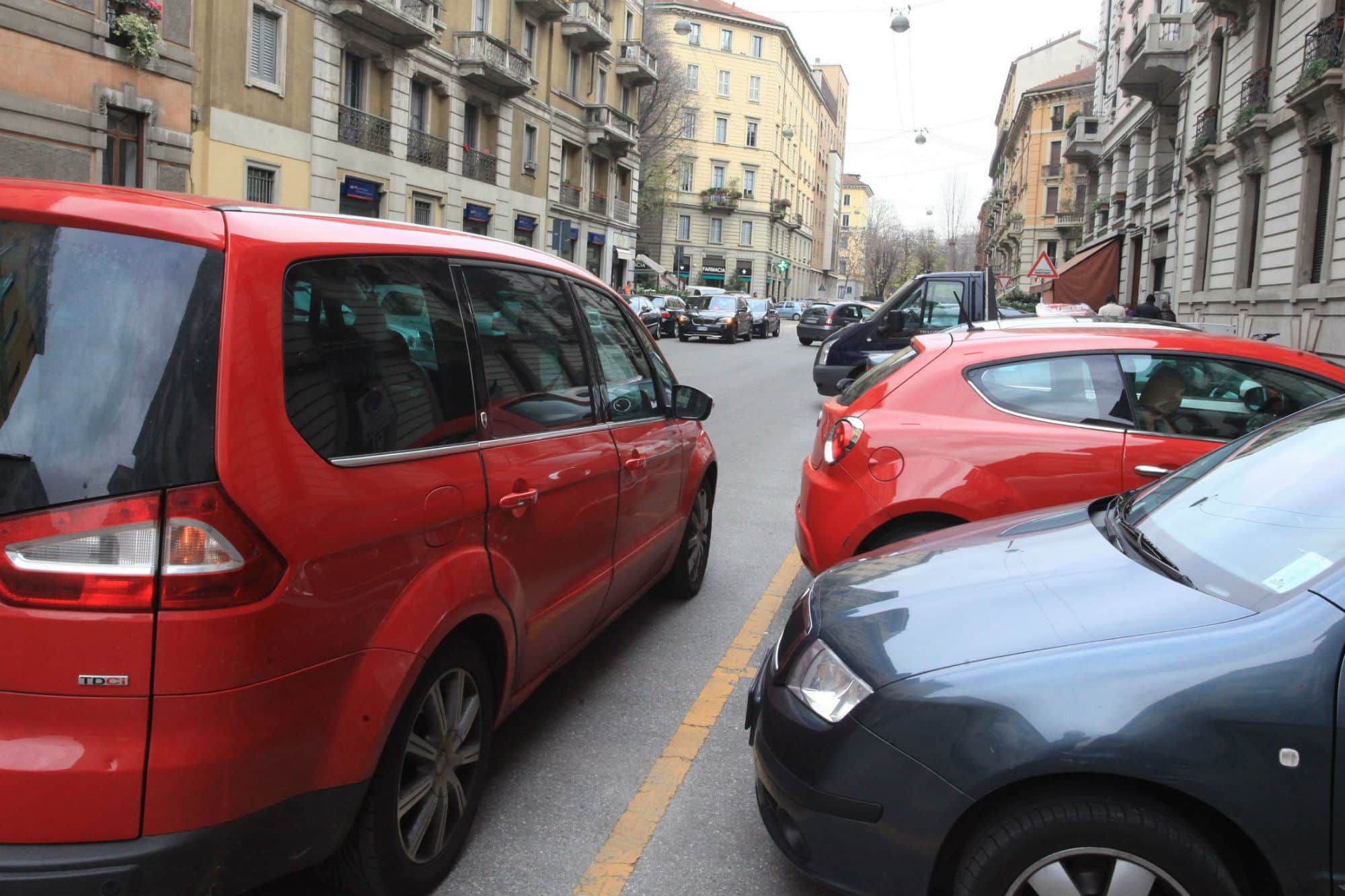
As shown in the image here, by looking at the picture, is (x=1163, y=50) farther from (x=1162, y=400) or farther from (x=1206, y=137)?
(x=1162, y=400)

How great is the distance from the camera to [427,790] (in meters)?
2.86

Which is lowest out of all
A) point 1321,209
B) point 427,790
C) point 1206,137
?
point 427,790

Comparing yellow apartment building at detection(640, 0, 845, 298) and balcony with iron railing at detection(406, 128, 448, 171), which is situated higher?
yellow apartment building at detection(640, 0, 845, 298)

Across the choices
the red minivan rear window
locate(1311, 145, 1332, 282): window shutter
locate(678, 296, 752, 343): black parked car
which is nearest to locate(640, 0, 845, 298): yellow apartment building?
locate(678, 296, 752, 343): black parked car

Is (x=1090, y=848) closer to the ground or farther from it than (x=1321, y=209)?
closer to the ground

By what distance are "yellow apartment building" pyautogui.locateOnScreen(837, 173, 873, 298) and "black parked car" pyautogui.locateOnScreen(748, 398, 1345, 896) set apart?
384 ft

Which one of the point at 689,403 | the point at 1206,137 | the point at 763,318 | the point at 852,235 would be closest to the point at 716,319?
the point at 763,318

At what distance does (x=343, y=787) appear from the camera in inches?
96.4

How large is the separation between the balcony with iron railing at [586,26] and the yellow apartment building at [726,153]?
99.9 feet

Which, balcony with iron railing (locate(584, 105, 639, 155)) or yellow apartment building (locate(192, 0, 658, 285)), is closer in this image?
yellow apartment building (locate(192, 0, 658, 285))

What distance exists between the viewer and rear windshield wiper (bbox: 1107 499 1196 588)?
2.64 meters

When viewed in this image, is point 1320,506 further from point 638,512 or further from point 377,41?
point 377,41

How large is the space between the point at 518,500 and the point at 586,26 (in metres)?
38.3

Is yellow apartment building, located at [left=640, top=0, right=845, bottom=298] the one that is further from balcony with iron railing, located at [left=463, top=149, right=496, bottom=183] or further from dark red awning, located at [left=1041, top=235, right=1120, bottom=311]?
dark red awning, located at [left=1041, top=235, right=1120, bottom=311]
